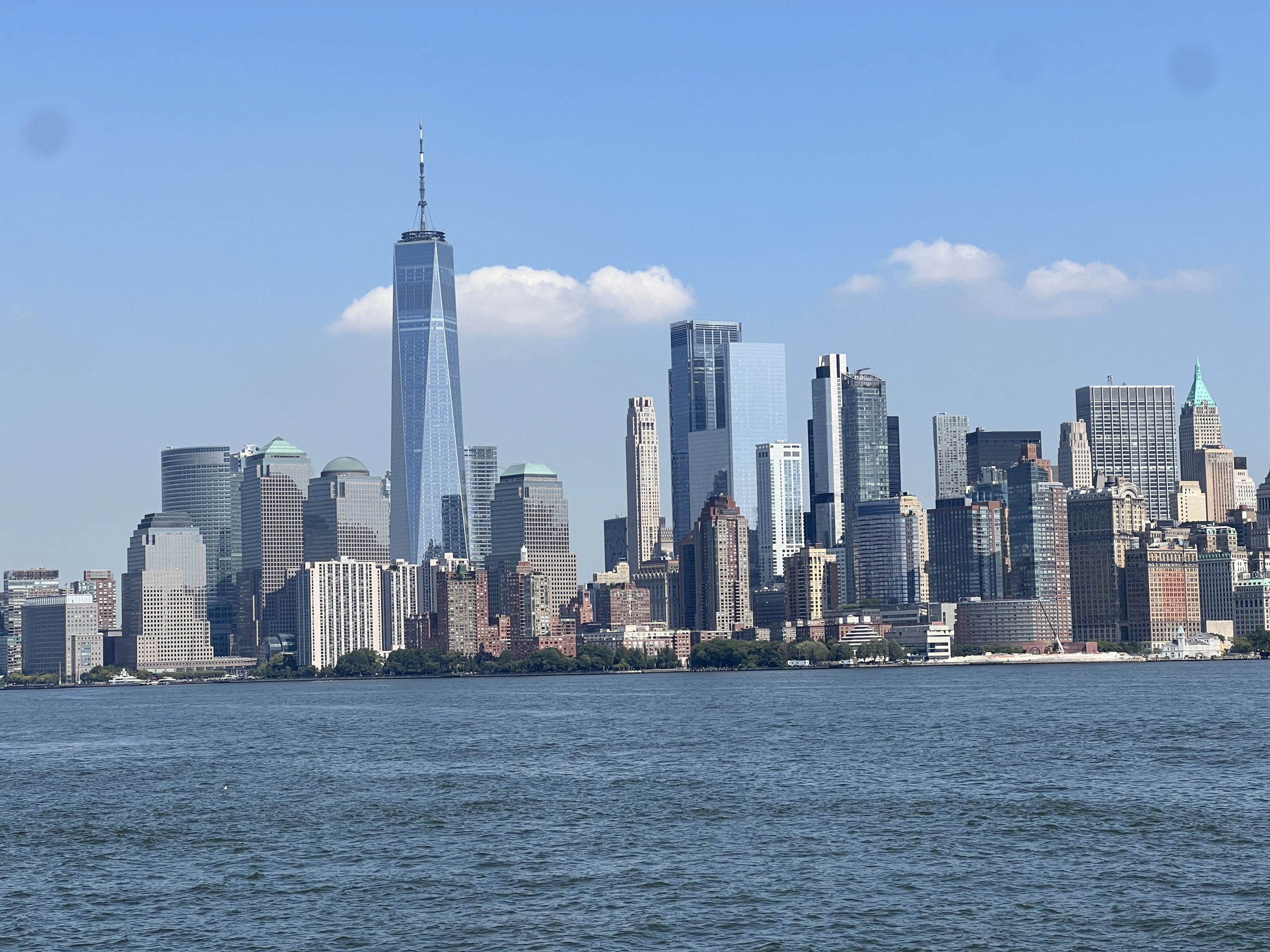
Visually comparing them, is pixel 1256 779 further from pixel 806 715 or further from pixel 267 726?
pixel 267 726

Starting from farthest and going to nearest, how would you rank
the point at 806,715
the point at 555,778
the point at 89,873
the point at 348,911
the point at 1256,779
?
the point at 806,715 → the point at 555,778 → the point at 1256,779 → the point at 89,873 → the point at 348,911

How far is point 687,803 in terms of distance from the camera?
81.1 m

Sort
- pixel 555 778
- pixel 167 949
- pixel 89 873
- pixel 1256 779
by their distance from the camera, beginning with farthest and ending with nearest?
1. pixel 555 778
2. pixel 1256 779
3. pixel 89 873
4. pixel 167 949

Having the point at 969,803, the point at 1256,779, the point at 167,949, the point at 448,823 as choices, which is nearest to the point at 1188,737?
the point at 1256,779

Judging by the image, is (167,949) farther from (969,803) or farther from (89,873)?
(969,803)

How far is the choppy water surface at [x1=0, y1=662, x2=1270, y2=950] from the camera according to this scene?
5431 centimetres

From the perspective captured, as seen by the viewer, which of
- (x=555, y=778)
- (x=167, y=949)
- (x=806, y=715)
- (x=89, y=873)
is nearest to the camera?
Answer: (x=167, y=949)

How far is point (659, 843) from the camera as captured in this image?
69750 millimetres

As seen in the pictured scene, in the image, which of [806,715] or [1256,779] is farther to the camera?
[806,715]

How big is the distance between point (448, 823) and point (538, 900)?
739 inches

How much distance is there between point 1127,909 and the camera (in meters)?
55.2

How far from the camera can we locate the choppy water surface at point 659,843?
54.3m

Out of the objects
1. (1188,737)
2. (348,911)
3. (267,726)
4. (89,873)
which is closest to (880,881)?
(348,911)

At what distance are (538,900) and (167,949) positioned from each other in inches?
457
